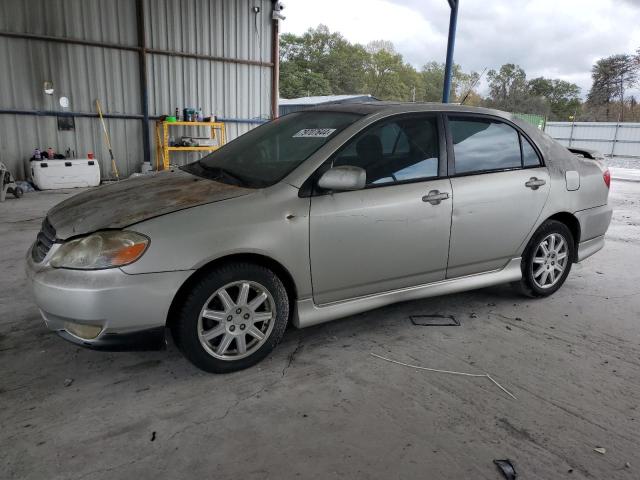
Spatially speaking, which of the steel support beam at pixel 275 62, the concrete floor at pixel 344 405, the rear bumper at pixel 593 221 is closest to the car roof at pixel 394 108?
the rear bumper at pixel 593 221

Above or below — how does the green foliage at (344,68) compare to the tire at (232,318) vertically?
above

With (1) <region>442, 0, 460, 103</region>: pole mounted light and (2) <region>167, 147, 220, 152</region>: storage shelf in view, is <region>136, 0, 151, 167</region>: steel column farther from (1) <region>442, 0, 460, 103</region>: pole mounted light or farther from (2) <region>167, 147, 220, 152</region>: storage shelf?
(1) <region>442, 0, 460, 103</region>: pole mounted light

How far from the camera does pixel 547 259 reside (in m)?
3.76

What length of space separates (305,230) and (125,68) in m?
9.73

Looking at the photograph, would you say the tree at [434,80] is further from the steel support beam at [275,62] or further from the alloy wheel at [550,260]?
the alloy wheel at [550,260]

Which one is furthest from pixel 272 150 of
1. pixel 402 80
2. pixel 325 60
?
pixel 402 80

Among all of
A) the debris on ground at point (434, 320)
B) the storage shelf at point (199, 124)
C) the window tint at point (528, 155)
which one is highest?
the storage shelf at point (199, 124)

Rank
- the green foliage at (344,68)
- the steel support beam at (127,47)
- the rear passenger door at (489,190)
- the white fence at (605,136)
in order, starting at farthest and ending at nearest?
the green foliage at (344,68)
the white fence at (605,136)
the steel support beam at (127,47)
the rear passenger door at (489,190)

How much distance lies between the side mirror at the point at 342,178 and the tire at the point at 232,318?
0.58 m

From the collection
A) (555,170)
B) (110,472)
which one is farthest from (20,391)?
(555,170)

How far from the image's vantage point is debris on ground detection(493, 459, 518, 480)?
191cm

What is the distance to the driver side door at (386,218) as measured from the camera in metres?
2.71

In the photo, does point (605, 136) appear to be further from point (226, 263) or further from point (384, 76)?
point (384, 76)

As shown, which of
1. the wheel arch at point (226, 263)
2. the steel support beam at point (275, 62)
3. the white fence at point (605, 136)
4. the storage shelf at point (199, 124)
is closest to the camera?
the wheel arch at point (226, 263)
